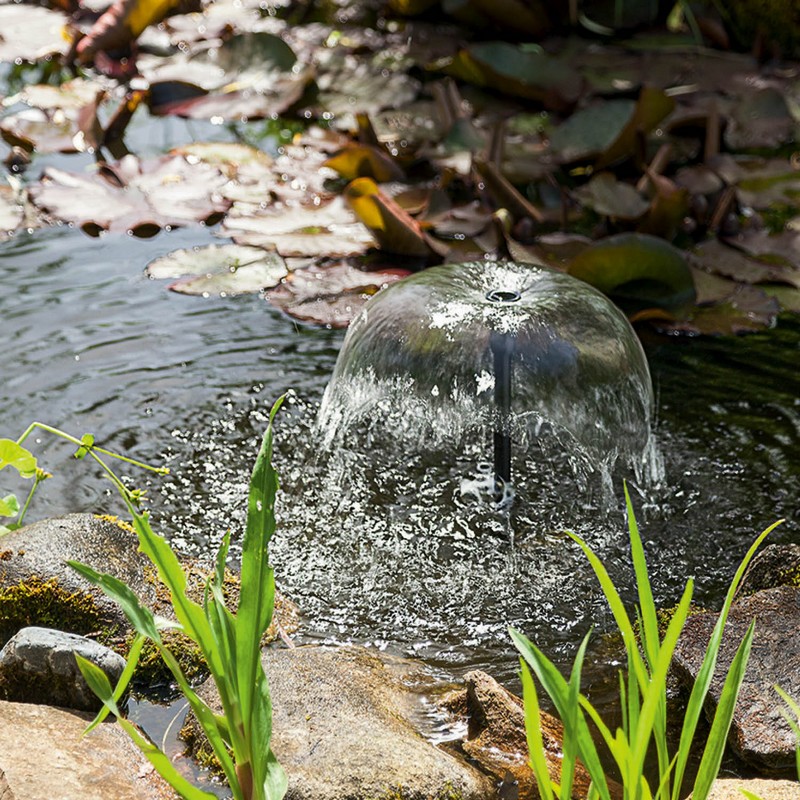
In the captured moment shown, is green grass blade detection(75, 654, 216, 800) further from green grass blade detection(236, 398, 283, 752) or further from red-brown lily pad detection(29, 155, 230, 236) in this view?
red-brown lily pad detection(29, 155, 230, 236)

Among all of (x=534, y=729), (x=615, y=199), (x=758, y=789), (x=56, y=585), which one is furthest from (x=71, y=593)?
(x=615, y=199)

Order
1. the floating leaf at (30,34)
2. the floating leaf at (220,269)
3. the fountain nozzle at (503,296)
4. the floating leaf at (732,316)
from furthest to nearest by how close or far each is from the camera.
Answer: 1. the floating leaf at (30,34)
2. the floating leaf at (220,269)
3. the floating leaf at (732,316)
4. the fountain nozzle at (503,296)

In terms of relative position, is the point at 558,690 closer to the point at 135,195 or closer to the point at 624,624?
the point at 624,624

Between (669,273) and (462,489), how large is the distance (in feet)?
4.03

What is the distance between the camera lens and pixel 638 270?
3.79 m

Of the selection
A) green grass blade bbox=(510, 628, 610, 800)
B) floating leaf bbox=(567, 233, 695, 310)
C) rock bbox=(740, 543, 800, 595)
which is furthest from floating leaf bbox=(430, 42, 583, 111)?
green grass blade bbox=(510, 628, 610, 800)

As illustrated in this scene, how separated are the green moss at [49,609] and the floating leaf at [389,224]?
1.99 meters

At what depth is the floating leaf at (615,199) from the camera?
412 centimetres

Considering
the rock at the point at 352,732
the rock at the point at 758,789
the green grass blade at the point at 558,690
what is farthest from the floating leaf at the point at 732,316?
the green grass blade at the point at 558,690

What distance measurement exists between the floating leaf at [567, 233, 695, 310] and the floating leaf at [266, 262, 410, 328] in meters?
0.65

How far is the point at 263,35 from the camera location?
589cm

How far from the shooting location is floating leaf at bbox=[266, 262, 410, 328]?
375cm

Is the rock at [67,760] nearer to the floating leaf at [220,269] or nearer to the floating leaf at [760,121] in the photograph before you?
the floating leaf at [220,269]

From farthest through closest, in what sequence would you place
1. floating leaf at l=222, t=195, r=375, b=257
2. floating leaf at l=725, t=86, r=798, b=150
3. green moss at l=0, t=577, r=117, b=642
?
floating leaf at l=725, t=86, r=798, b=150 < floating leaf at l=222, t=195, r=375, b=257 < green moss at l=0, t=577, r=117, b=642
